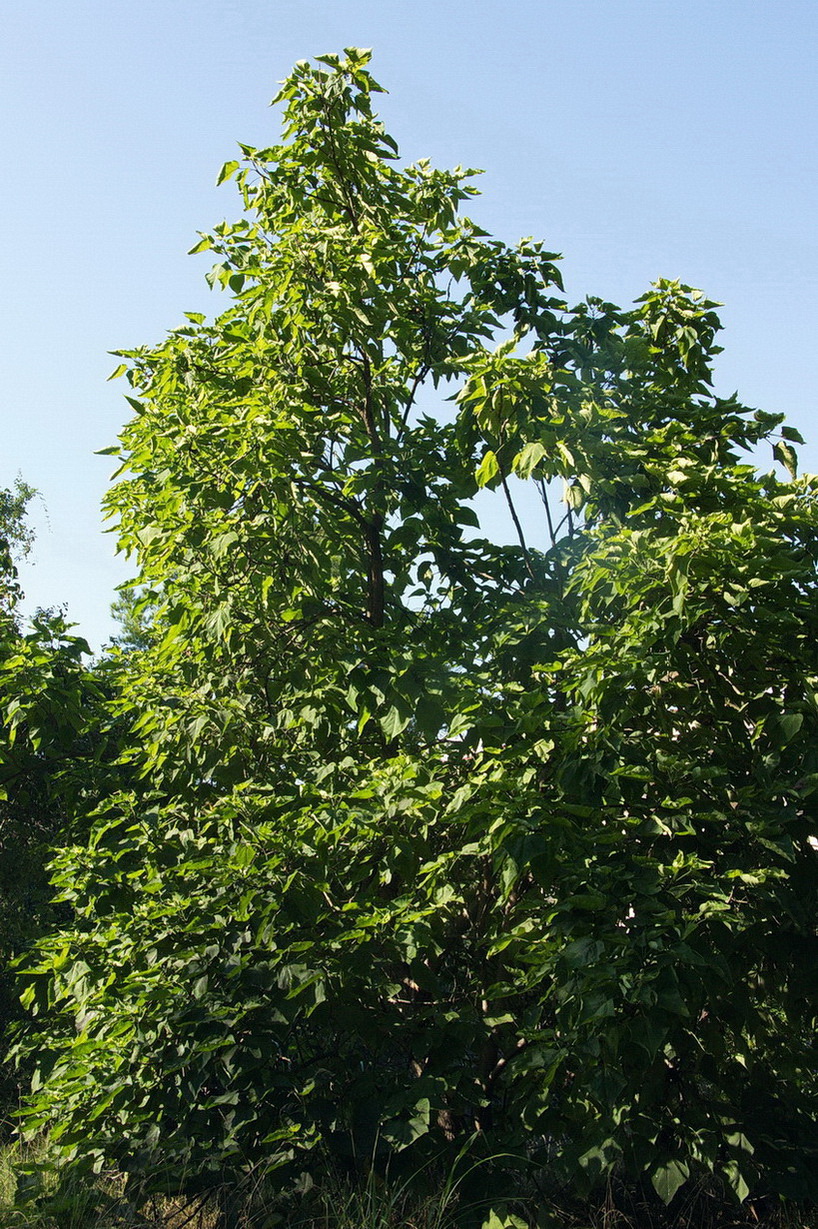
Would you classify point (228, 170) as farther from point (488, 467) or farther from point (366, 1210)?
point (366, 1210)

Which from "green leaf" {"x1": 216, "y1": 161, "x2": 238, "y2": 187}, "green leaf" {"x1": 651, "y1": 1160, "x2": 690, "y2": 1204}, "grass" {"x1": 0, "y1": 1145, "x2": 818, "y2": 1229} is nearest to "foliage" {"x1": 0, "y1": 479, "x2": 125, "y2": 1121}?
"grass" {"x1": 0, "y1": 1145, "x2": 818, "y2": 1229}

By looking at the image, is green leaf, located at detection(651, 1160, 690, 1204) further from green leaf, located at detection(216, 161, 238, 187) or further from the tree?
green leaf, located at detection(216, 161, 238, 187)

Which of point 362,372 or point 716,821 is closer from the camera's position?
point 716,821

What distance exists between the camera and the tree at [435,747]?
15.8 ft

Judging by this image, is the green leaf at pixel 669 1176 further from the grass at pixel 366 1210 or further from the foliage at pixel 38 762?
the foliage at pixel 38 762

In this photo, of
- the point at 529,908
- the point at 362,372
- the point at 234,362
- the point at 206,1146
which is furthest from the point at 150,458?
the point at 206,1146

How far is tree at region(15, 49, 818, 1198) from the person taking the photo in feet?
15.8

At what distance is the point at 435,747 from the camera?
6.04m

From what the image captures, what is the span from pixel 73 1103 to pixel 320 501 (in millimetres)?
3737

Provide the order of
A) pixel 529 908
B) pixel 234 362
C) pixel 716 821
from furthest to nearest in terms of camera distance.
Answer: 1. pixel 234 362
2. pixel 716 821
3. pixel 529 908

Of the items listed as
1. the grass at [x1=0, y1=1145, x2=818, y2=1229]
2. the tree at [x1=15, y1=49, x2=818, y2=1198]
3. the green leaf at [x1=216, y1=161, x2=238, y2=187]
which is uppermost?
the green leaf at [x1=216, y1=161, x2=238, y2=187]

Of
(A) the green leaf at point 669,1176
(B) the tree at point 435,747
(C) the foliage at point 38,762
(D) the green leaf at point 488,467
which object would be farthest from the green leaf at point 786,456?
(C) the foliage at point 38,762

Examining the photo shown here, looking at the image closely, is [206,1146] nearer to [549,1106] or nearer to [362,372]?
[549,1106]

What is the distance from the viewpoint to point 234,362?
661cm
